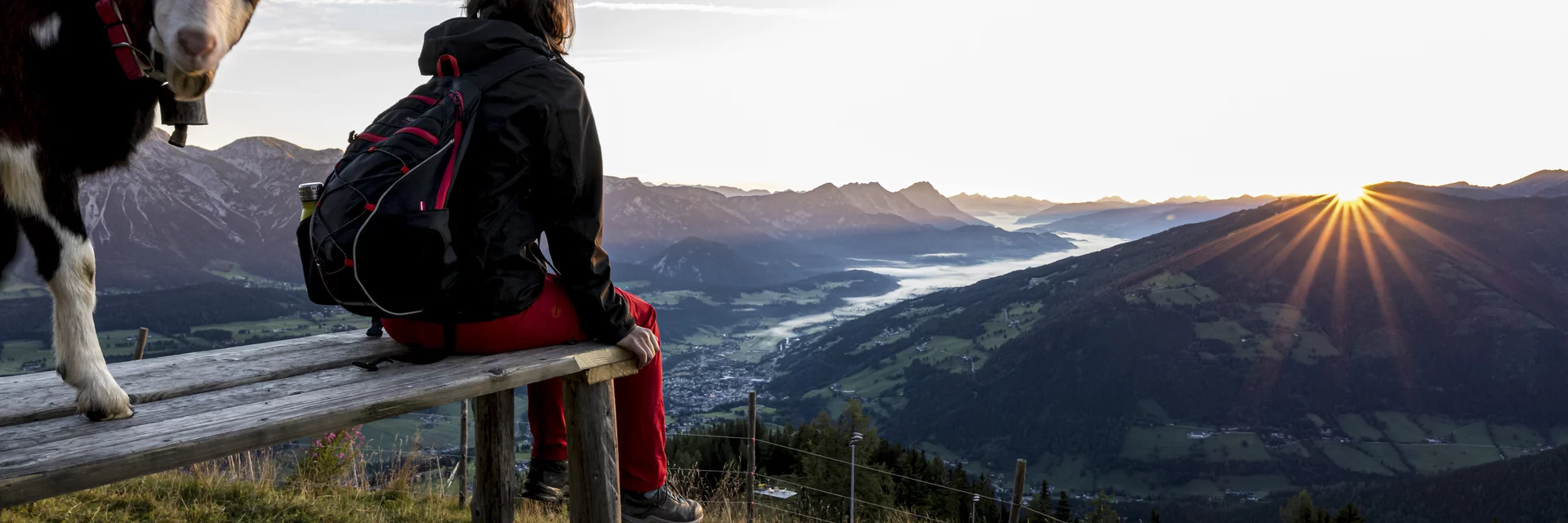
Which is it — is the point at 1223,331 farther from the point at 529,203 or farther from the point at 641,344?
the point at 529,203

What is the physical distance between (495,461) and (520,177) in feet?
5.12

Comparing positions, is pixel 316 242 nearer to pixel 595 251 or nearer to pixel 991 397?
pixel 595 251

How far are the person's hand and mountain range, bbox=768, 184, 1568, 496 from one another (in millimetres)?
135535

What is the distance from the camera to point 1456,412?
160000mm

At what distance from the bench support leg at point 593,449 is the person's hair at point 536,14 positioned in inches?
44.5

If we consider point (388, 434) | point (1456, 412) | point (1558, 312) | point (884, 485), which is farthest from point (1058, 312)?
point (884, 485)

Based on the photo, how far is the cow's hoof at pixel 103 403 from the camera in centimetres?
203

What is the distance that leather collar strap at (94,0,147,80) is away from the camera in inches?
78.7

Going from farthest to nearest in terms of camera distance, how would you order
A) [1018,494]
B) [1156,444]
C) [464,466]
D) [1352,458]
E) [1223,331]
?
[1223,331] < [1156,444] < [1352,458] < [1018,494] < [464,466]

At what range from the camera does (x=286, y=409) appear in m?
2.10

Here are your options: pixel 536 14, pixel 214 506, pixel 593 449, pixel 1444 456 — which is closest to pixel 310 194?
pixel 536 14

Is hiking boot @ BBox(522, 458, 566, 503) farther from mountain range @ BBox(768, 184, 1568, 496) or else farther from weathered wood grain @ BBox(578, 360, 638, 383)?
mountain range @ BBox(768, 184, 1568, 496)

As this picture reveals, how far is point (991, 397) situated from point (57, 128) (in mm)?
168257

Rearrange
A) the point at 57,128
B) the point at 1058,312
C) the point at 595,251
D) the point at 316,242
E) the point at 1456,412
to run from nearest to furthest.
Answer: the point at 57,128 → the point at 316,242 → the point at 595,251 → the point at 1456,412 → the point at 1058,312
